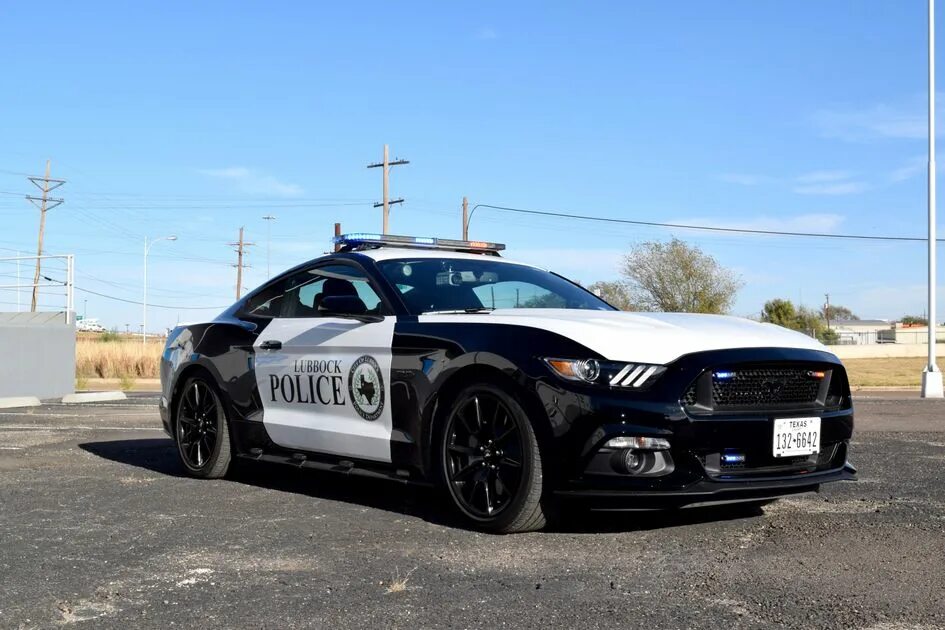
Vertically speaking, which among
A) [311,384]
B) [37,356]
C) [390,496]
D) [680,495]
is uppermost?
[311,384]

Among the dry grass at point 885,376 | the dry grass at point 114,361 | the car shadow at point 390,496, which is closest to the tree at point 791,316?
the dry grass at point 885,376

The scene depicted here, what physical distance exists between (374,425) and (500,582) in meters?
1.91

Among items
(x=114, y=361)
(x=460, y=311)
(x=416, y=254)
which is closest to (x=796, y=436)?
(x=460, y=311)

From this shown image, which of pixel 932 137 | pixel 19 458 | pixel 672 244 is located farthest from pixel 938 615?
pixel 672 244

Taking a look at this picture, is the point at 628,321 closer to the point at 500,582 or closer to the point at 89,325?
the point at 500,582

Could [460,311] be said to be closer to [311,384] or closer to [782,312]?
[311,384]

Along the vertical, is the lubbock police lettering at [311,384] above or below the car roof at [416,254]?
below

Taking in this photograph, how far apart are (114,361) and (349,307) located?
27619 millimetres

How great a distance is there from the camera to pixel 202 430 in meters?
7.29

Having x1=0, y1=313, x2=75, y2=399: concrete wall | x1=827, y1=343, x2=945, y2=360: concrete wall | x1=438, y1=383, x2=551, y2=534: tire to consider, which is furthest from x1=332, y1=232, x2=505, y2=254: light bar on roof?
x1=827, y1=343, x2=945, y2=360: concrete wall

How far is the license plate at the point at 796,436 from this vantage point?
194 inches

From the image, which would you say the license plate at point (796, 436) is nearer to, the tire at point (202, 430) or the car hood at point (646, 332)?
the car hood at point (646, 332)

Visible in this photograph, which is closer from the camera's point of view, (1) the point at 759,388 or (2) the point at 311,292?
(1) the point at 759,388

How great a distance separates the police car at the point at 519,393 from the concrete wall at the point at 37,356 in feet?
42.9
